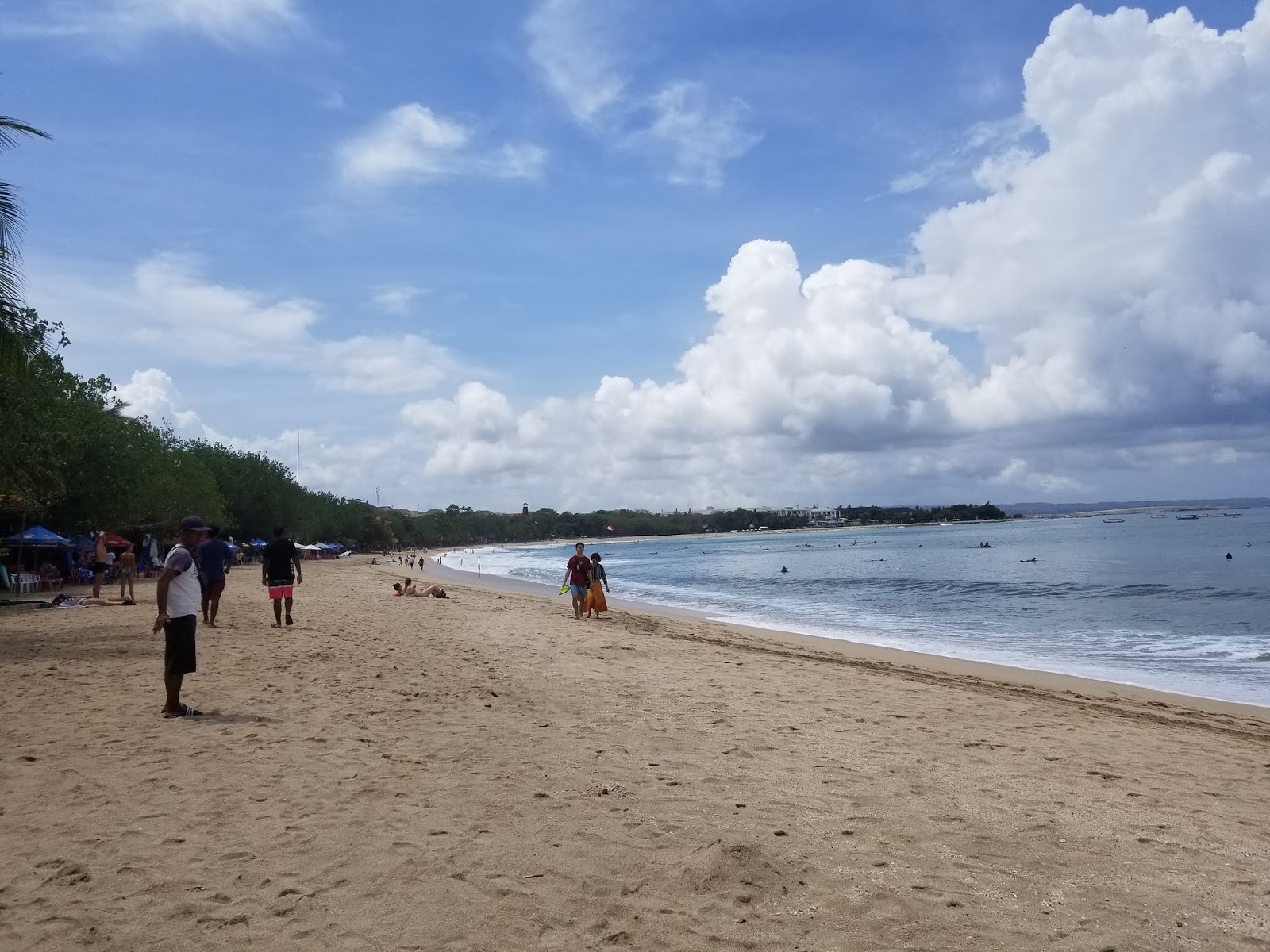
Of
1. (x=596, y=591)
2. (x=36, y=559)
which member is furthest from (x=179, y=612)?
(x=36, y=559)

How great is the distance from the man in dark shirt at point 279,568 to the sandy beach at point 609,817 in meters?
4.58

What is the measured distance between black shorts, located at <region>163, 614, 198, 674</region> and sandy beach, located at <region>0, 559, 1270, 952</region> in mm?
441

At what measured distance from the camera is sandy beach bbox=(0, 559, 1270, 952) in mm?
3605

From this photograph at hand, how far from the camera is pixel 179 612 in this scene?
24.4ft

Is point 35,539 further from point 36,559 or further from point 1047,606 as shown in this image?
point 1047,606

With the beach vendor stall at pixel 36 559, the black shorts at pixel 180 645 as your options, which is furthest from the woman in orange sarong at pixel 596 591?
the beach vendor stall at pixel 36 559

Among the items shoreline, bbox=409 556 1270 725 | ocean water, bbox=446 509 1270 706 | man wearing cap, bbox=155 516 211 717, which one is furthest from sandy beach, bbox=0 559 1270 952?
ocean water, bbox=446 509 1270 706

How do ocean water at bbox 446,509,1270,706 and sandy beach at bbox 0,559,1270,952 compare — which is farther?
ocean water at bbox 446,509,1270,706

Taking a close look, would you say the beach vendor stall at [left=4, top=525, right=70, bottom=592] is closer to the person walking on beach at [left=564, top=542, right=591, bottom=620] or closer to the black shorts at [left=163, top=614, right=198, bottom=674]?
the person walking on beach at [left=564, top=542, right=591, bottom=620]

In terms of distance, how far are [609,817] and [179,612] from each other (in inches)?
183

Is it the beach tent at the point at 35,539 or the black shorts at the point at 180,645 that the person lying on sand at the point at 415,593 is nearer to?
the beach tent at the point at 35,539

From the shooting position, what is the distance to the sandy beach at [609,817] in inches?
142

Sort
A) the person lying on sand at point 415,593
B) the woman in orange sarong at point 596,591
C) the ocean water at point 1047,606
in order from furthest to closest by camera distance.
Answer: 1. the person lying on sand at point 415,593
2. the woman in orange sarong at point 596,591
3. the ocean water at point 1047,606

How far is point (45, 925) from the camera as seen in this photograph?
3.49m
